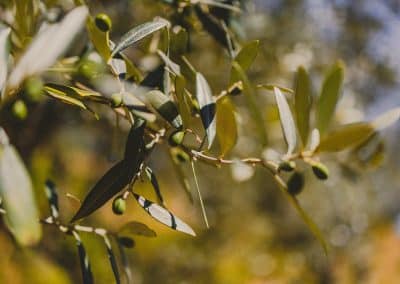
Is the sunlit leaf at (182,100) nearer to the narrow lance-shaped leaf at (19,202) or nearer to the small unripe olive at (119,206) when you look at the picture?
the small unripe olive at (119,206)

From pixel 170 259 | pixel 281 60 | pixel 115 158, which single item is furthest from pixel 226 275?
pixel 115 158

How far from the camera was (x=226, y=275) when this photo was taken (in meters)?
3.47

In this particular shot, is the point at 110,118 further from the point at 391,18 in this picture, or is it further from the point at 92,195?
the point at 92,195

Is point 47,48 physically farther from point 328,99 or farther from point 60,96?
point 328,99

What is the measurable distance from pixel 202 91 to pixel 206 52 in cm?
142

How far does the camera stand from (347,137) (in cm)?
67

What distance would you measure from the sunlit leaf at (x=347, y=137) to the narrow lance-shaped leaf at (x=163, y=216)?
0.17 metres

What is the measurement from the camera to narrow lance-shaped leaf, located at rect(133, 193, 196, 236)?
0.67 m

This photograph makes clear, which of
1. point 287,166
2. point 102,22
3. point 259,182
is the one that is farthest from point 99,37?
point 259,182

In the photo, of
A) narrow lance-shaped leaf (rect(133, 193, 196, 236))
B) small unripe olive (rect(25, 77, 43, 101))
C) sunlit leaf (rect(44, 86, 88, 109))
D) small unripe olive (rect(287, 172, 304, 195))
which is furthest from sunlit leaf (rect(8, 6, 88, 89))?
small unripe olive (rect(287, 172, 304, 195))

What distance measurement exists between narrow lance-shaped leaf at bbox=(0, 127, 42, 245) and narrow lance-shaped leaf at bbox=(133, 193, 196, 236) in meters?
0.27

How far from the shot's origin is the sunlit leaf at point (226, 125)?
690 mm

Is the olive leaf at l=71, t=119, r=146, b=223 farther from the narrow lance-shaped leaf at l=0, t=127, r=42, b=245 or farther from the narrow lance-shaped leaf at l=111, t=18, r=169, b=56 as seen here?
the narrow lance-shaped leaf at l=0, t=127, r=42, b=245

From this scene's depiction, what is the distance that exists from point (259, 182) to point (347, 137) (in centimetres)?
327
